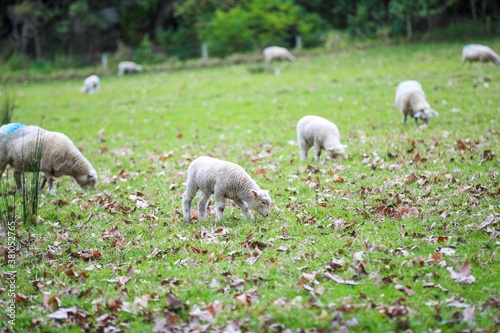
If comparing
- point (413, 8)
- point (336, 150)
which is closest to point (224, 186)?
point (336, 150)

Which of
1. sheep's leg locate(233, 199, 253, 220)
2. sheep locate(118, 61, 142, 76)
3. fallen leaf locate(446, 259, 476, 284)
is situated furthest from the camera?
sheep locate(118, 61, 142, 76)

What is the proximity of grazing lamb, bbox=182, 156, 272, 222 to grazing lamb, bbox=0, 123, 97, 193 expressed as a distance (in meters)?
4.28

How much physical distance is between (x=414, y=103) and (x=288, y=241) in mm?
9506

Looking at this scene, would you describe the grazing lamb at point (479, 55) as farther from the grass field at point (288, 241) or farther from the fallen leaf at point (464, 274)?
the fallen leaf at point (464, 274)

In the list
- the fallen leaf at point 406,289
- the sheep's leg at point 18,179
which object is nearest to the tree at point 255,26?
the sheep's leg at point 18,179

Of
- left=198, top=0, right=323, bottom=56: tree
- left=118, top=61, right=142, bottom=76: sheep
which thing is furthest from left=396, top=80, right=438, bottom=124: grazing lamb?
left=198, top=0, right=323, bottom=56: tree

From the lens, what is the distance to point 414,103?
630 inches

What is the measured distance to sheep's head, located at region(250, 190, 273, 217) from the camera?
29.7 ft

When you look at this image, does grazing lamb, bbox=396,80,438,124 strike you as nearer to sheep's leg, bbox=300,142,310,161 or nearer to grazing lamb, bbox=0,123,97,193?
sheep's leg, bbox=300,142,310,161

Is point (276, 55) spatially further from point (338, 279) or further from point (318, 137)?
point (338, 279)

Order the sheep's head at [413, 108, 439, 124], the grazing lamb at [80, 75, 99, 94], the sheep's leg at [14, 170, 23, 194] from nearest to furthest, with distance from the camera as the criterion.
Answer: the sheep's leg at [14, 170, 23, 194] < the sheep's head at [413, 108, 439, 124] < the grazing lamb at [80, 75, 99, 94]

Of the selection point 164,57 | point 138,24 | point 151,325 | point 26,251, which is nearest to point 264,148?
point 26,251

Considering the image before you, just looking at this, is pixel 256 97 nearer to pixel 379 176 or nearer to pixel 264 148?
pixel 264 148

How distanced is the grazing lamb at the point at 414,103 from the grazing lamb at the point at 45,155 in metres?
9.56
